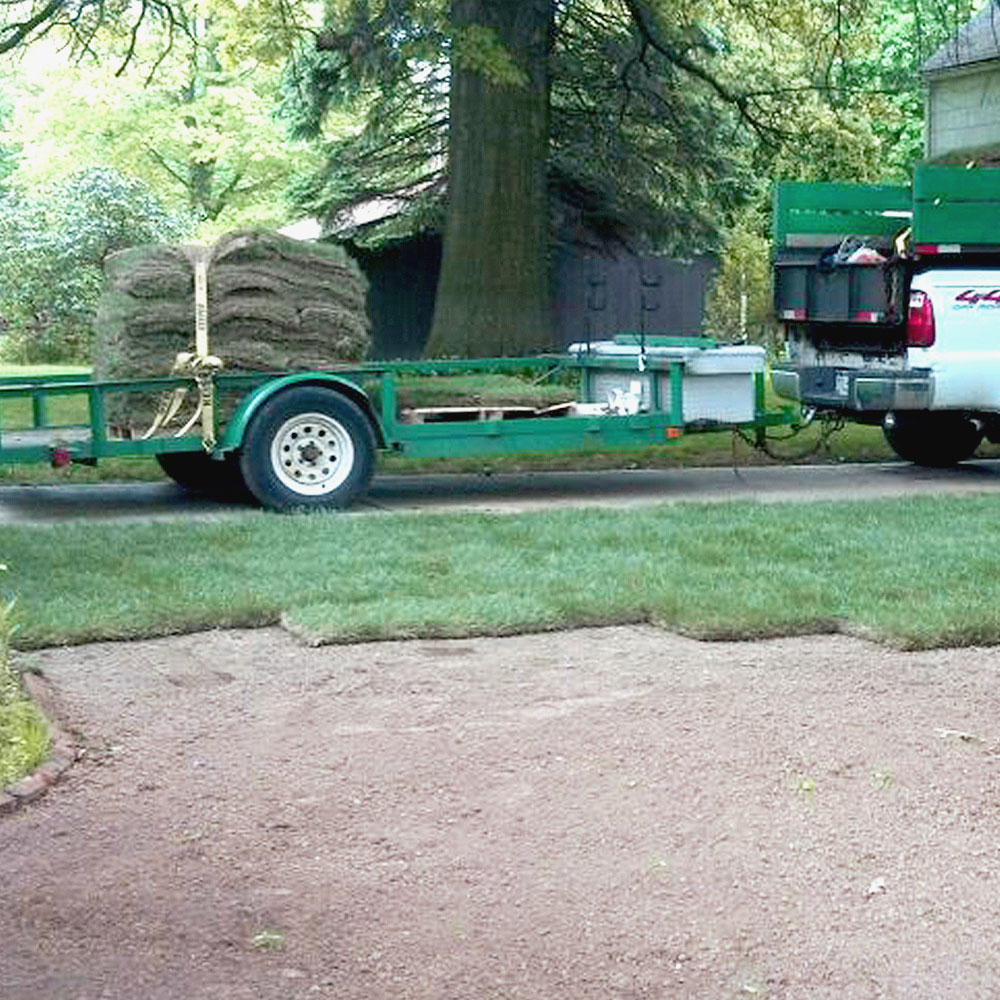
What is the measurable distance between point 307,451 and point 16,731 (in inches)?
263

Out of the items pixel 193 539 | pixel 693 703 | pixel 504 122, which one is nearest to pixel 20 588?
pixel 193 539

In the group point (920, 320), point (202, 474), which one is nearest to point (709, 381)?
point (920, 320)

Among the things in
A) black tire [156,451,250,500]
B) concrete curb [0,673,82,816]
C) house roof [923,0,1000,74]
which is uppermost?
house roof [923,0,1000,74]

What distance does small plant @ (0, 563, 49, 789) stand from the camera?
5.76 metres

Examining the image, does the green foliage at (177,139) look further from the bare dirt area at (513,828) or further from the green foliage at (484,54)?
the bare dirt area at (513,828)

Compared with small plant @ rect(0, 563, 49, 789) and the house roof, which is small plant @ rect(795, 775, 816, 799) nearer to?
small plant @ rect(0, 563, 49, 789)

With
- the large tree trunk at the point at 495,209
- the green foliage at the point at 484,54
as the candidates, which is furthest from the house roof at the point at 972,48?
the green foliage at the point at 484,54

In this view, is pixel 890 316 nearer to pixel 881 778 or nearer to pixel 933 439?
pixel 933 439

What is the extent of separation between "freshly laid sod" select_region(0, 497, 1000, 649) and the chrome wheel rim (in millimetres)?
773

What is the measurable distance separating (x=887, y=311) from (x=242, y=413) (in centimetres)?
511

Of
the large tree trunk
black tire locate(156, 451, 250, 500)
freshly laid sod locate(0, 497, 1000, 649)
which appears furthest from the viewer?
the large tree trunk

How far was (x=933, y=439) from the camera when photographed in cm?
1586

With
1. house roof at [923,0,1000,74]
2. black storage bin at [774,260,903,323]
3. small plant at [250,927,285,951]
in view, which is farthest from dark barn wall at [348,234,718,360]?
small plant at [250,927,285,951]

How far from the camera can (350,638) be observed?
7883 mm
